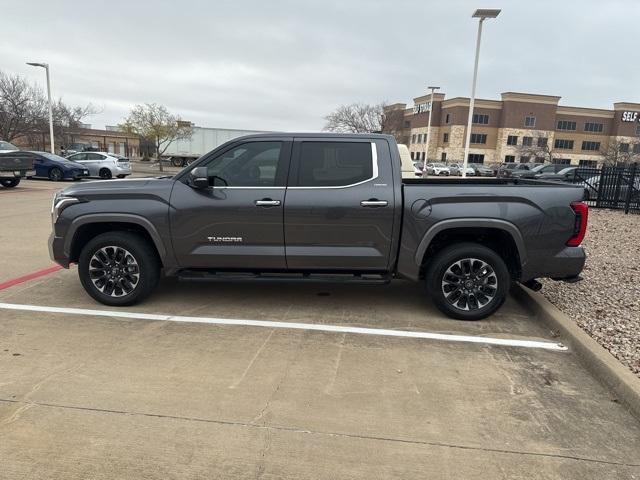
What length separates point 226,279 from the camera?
16.6 ft

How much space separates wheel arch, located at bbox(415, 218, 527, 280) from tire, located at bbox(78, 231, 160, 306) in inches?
110

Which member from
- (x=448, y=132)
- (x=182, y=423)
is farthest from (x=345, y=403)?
(x=448, y=132)

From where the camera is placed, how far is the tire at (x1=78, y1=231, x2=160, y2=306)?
504cm

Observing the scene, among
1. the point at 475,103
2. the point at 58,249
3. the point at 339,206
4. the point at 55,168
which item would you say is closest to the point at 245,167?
the point at 339,206

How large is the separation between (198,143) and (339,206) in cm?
4143

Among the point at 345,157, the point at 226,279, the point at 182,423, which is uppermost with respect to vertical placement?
the point at 345,157

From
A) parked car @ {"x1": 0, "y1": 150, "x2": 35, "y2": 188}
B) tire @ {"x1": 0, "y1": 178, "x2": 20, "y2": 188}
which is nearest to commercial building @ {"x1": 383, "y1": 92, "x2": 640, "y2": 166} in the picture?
tire @ {"x1": 0, "y1": 178, "x2": 20, "y2": 188}

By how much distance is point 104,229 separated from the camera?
17.2ft

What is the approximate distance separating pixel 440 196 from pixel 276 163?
1.69 meters

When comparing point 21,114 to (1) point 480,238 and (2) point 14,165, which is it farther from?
(1) point 480,238

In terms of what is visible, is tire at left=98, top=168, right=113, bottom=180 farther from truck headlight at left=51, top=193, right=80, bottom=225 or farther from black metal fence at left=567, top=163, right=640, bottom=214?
black metal fence at left=567, top=163, right=640, bottom=214

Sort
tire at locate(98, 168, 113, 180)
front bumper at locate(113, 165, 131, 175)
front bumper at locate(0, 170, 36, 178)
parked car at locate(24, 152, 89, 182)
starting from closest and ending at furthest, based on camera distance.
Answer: front bumper at locate(0, 170, 36, 178)
parked car at locate(24, 152, 89, 182)
tire at locate(98, 168, 113, 180)
front bumper at locate(113, 165, 131, 175)

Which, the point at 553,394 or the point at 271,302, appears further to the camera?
the point at 271,302

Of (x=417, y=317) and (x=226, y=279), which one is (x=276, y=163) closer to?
(x=226, y=279)
